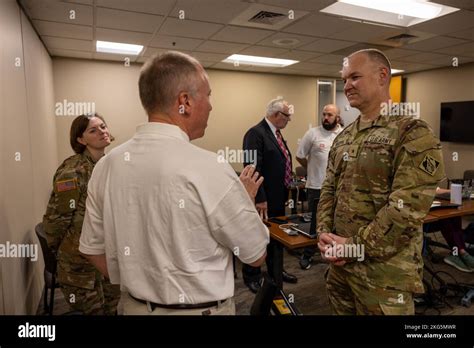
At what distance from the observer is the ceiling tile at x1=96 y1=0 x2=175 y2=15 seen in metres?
2.79

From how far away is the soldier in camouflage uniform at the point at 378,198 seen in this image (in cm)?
120

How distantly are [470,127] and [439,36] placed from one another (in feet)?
8.62

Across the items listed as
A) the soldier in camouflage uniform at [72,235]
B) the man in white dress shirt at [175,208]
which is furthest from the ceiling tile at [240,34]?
the man in white dress shirt at [175,208]

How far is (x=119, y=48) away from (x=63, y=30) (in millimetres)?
1109

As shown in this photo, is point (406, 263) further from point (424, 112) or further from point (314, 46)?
point (424, 112)

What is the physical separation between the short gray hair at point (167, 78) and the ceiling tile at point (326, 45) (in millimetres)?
3675

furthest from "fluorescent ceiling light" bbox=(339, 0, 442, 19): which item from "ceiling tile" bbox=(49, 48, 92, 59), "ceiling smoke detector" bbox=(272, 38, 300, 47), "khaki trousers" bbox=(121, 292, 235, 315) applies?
"ceiling tile" bbox=(49, 48, 92, 59)

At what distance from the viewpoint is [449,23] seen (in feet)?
11.5

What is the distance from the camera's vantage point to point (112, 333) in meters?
0.78

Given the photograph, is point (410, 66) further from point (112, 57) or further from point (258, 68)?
point (112, 57)

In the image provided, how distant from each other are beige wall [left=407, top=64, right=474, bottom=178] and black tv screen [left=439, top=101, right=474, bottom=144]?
0.16 m

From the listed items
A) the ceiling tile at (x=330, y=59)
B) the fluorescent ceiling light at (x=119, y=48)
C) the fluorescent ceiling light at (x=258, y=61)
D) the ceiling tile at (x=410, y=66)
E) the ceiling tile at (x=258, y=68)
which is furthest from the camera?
the ceiling tile at (x=258, y=68)

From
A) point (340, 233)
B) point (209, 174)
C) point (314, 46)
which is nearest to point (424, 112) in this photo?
point (314, 46)

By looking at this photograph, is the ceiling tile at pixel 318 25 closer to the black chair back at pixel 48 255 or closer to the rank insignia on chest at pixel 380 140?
the rank insignia on chest at pixel 380 140
